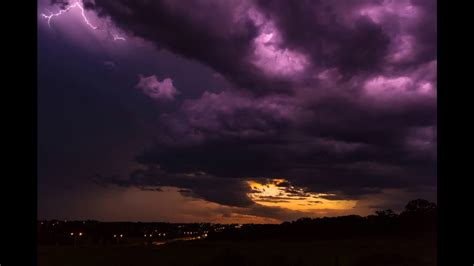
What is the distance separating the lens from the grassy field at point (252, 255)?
5094 centimetres

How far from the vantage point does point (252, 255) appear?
8081cm

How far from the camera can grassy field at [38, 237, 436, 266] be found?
50.9 meters
